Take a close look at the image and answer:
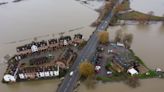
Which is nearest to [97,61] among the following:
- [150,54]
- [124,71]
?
[124,71]

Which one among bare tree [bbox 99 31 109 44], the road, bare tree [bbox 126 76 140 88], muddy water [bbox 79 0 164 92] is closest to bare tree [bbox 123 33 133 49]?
muddy water [bbox 79 0 164 92]

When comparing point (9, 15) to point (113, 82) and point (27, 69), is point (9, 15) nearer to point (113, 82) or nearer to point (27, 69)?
point (27, 69)

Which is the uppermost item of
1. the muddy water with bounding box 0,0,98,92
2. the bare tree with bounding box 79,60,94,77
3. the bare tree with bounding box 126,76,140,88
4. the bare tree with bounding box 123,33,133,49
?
the muddy water with bounding box 0,0,98,92

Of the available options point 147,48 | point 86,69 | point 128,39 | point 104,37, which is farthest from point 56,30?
point 86,69

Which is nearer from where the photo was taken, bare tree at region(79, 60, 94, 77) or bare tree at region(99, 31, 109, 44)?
bare tree at region(79, 60, 94, 77)

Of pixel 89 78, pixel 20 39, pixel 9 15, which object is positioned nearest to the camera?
pixel 89 78

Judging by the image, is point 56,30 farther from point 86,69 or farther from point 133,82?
point 133,82

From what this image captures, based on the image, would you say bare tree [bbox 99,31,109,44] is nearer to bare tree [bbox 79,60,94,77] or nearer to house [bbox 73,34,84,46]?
house [bbox 73,34,84,46]
